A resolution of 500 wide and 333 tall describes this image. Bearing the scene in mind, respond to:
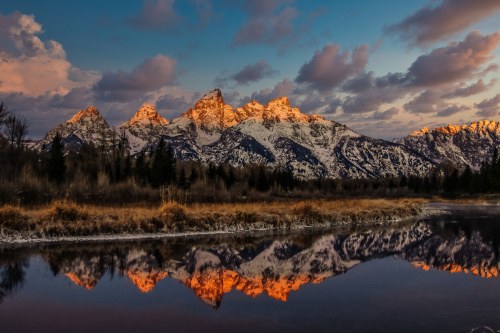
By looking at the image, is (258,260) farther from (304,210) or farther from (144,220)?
(304,210)

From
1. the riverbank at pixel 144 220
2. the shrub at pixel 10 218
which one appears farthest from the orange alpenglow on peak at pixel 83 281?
the shrub at pixel 10 218

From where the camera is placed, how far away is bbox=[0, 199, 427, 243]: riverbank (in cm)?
2888

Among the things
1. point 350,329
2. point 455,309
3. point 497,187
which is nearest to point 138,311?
point 350,329

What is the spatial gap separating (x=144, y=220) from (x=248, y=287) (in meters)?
17.3

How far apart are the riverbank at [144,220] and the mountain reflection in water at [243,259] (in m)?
2.98

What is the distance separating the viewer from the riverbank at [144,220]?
28875mm

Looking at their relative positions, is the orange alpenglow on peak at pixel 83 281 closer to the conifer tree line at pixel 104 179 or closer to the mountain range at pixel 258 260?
the mountain range at pixel 258 260

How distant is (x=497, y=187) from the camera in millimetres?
129375

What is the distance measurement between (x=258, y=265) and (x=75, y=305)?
9660mm

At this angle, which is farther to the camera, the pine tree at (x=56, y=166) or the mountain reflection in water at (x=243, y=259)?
the pine tree at (x=56, y=166)

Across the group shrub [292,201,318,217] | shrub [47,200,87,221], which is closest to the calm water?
shrub [47,200,87,221]

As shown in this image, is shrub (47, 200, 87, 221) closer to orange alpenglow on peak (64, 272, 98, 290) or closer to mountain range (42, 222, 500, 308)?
mountain range (42, 222, 500, 308)

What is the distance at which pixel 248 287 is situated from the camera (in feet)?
57.1

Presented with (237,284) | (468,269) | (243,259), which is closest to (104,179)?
(243,259)
